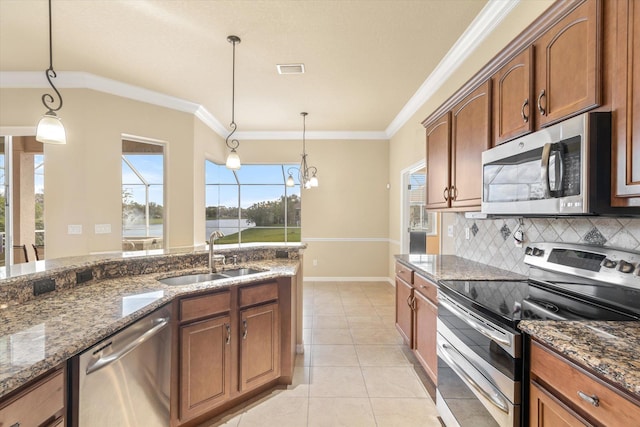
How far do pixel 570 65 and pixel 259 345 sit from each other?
240cm

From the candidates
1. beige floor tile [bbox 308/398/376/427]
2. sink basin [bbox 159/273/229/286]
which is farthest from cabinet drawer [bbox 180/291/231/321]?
beige floor tile [bbox 308/398/376/427]

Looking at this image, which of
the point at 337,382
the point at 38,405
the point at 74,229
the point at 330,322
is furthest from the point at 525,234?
the point at 74,229

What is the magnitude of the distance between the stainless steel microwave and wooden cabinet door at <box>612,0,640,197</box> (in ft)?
0.14

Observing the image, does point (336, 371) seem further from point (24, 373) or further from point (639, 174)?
point (639, 174)

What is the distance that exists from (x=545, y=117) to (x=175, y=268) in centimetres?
263

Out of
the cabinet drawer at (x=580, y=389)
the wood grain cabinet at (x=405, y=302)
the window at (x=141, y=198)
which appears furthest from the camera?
the window at (x=141, y=198)

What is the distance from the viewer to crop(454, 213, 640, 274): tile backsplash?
1438 mm

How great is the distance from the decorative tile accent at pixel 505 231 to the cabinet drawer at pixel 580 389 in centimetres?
127

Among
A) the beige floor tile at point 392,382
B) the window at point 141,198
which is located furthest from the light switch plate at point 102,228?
the beige floor tile at point 392,382

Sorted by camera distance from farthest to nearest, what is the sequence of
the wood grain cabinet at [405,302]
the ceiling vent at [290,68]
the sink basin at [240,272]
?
1. the ceiling vent at [290,68]
2. the wood grain cabinet at [405,302]
3. the sink basin at [240,272]

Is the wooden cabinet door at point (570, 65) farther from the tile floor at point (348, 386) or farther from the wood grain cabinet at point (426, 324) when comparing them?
the tile floor at point (348, 386)

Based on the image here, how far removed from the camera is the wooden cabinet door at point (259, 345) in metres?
2.06

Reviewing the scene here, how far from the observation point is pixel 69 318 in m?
1.31

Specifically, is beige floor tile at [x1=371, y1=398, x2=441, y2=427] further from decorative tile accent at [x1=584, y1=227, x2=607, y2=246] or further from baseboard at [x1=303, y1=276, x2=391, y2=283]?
baseboard at [x1=303, y1=276, x2=391, y2=283]
